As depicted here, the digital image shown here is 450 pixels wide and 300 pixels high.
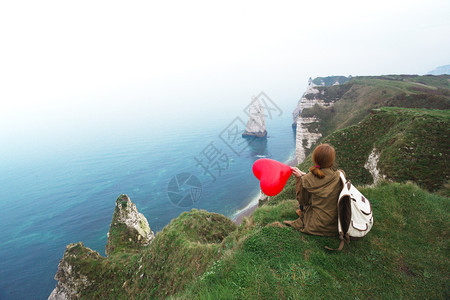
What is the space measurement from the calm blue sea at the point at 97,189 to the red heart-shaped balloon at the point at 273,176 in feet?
135

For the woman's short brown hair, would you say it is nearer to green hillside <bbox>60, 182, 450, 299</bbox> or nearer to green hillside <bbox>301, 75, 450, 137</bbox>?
green hillside <bbox>60, 182, 450, 299</bbox>

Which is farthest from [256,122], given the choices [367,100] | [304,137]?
[367,100]

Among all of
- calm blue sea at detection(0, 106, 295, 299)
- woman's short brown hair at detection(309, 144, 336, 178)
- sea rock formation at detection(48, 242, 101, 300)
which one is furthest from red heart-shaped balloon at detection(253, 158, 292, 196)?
calm blue sea at detection(0, 106, 295, 299)

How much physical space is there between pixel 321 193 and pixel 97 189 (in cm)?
7199

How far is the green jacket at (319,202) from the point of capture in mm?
4602

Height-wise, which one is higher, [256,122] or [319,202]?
[319,202]

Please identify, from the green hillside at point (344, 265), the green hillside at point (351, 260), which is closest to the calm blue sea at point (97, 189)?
the green hillside at point (351, 260)

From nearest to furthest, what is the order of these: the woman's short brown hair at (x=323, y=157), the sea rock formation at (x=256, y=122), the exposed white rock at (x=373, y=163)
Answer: the woman's short brown hair at (x=323, y=157) → the exposed white rock at (x=373, y=163) → the sea rock formation at (x=256, y=122)

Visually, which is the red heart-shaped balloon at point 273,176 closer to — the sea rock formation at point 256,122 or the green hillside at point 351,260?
the green hillside at point 351,260

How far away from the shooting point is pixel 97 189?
59.3 metres


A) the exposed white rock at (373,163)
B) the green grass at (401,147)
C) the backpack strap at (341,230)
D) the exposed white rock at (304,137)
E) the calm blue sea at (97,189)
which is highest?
the backpack strap at (341,230)

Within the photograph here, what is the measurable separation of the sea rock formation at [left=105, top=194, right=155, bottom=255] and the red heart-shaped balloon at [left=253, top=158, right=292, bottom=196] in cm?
2250

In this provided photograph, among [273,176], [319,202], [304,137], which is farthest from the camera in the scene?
[304,137]

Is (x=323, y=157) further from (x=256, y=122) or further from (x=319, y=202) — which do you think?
(x=256, y=122)
